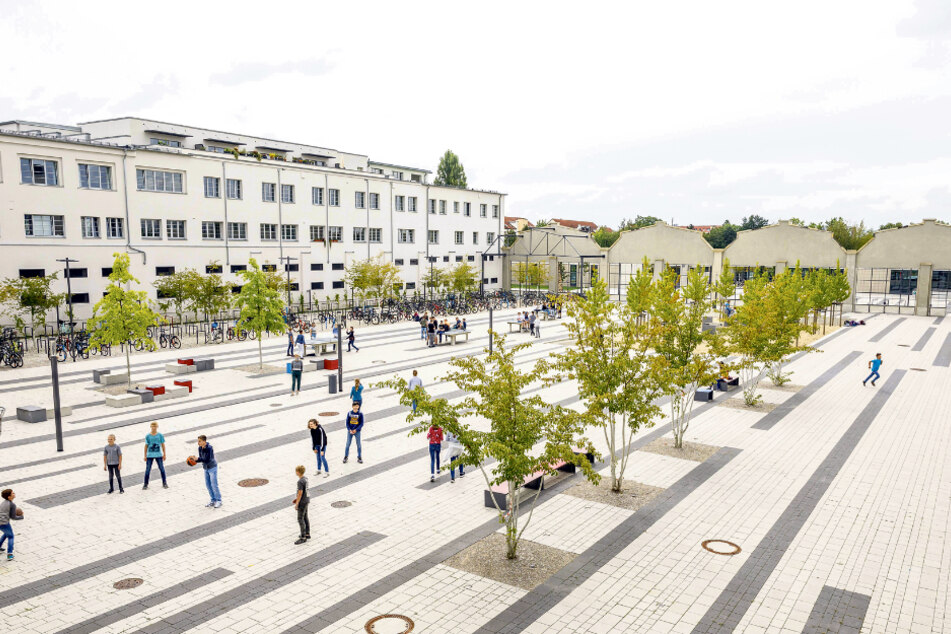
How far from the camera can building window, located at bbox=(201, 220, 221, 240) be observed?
1877 inches

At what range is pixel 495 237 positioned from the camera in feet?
257

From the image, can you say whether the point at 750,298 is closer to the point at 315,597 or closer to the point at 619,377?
the point at 619,377

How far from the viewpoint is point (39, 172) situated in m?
38.8

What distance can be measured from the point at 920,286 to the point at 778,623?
57.7 meters

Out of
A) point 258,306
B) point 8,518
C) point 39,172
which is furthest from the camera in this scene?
point 39,172

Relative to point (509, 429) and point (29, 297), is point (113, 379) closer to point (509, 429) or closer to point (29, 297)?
point (29, 297)

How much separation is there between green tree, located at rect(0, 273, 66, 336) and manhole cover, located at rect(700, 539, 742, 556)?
3417 centimetres

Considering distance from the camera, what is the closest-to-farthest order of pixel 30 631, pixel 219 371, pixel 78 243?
1. pixel 30 631
2. pixel 219 371
3. pixel 78 243

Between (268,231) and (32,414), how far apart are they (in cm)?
3352

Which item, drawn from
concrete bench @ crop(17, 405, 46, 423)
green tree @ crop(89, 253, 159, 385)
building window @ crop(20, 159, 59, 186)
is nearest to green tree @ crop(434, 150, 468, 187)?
building window @ crop(20, 159, 59, 186)

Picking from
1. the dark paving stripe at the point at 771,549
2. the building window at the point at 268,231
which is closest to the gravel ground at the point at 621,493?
the dark paving stripe at the point at 771,549

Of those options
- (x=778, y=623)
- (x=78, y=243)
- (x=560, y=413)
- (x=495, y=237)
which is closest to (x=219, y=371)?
(x=78, y=243)

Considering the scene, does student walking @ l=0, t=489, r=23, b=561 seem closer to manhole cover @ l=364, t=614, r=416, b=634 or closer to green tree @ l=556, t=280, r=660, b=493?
manhole cover @ l=364, t=614, r=416, b=634

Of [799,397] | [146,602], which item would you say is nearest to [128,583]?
[146,602]
